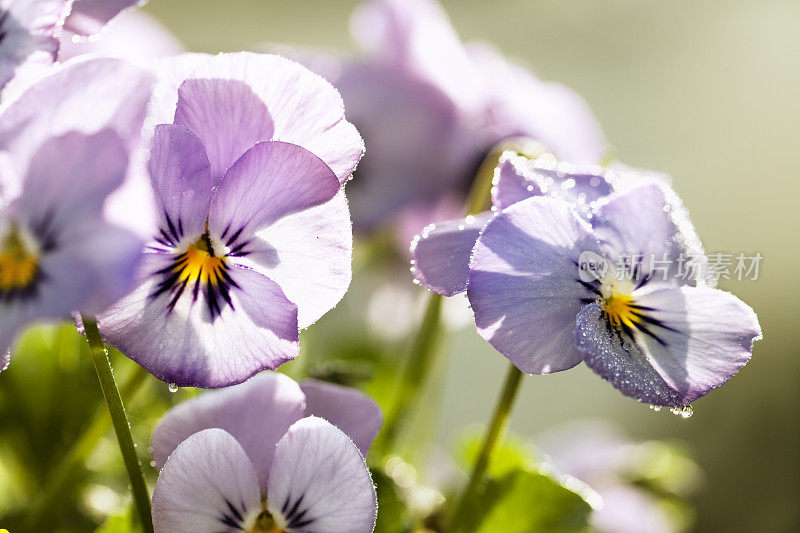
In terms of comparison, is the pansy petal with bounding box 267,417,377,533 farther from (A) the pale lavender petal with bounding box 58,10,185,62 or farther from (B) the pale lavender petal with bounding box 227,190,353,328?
(A) the pale lavender petal with bounding box 58,10,185,62

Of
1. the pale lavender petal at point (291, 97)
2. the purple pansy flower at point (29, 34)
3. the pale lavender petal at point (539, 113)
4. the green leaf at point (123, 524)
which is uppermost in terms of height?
the pale lavender petal at point (539, 113)

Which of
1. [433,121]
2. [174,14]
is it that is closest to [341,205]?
[433,121]

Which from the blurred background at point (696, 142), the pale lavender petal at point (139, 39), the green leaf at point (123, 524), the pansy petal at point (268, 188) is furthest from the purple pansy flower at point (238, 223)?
the blurred background at point (696, 142)

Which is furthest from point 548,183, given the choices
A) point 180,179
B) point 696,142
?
point 696,142

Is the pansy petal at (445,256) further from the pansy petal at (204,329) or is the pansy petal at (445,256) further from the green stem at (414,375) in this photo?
the green stem at (414,375)

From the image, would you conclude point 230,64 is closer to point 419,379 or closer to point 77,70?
point 77,70
